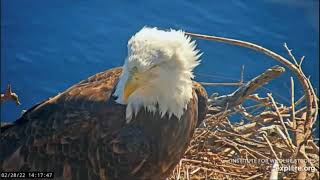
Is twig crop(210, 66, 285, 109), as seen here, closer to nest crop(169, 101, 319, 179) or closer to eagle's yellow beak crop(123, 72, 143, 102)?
nest crop(169, 101, 319, 179)

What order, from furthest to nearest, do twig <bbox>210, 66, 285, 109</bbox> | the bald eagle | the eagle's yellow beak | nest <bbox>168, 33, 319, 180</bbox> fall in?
twig <bbox>210, 66, 285, 109</bbox>, nest <bbox>168, 33, 319, 180</bbox>, the bald eagle, the eagle's yellow beak

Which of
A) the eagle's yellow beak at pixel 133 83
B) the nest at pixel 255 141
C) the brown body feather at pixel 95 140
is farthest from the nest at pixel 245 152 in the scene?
the eagle's yellow beak at pixel 133 83

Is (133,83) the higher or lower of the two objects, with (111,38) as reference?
lower

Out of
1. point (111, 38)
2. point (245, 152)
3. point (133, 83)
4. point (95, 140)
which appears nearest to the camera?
point (133, 83)

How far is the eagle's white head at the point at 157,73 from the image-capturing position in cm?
130

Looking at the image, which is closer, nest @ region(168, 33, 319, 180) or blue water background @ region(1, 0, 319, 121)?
nest @ region(168, 33, 319, 180)

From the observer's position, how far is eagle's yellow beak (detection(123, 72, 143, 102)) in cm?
129

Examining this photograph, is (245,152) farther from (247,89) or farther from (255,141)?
(247,89)

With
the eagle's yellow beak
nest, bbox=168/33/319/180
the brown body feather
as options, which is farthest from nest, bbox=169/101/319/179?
the eagle's yellow beak

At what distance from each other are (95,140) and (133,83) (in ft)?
0.76

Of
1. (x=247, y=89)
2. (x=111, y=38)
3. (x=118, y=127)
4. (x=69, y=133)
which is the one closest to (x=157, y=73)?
(x=118, y=127)

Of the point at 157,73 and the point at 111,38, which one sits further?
the point at 111,38

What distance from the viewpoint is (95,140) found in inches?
56.5

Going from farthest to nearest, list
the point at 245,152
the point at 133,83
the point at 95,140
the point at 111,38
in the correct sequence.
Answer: the point at 111,38
the point at 245,152
the point at 95,140
the point at 133,83
